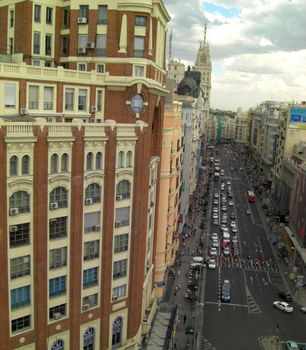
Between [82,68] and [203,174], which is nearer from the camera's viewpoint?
[82,68]

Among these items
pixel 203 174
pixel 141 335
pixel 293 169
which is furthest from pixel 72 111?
pixel 203 174

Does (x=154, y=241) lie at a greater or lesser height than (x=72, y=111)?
lesser

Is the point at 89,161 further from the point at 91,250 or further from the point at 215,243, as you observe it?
the point at 215,243

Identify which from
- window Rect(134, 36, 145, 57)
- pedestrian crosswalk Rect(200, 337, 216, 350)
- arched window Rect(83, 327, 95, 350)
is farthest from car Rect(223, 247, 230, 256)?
window Rect(134, 36, 145, 57)

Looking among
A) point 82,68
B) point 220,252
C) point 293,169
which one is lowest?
point 220,252

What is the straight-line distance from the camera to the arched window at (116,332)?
4872 centimetres

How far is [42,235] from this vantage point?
39.4 meters

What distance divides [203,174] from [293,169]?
247 ft

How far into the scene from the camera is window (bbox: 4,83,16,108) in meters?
40.8

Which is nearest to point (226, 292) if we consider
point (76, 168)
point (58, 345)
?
point (58, 345)

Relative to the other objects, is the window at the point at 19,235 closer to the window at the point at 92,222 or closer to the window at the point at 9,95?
the window at the point at 92,222

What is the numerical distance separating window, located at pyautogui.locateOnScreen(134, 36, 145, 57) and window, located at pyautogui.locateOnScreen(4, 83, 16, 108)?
14188 mm

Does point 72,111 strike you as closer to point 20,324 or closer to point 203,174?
point 20,324

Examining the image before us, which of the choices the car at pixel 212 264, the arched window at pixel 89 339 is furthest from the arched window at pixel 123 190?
the car at pixel 212 264
